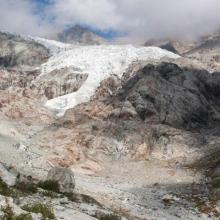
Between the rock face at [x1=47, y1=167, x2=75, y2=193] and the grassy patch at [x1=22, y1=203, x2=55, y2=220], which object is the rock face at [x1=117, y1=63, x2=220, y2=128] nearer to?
the rock face at [x1=47, y1=167, x2=75, y2=193]

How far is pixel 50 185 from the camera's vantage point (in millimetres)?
43812

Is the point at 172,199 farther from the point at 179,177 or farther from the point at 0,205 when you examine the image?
the point at 0,205

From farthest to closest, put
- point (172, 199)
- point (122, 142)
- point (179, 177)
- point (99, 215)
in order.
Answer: point (122, 142) → point (179, 177) → point (172, 199) → point (99, 215)

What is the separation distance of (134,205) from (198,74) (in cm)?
14252

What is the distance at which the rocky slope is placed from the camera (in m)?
57.2

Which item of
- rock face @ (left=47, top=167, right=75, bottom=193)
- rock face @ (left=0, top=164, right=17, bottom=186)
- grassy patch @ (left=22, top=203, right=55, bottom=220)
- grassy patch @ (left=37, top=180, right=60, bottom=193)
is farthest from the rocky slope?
rock face @ (left=47, top=167, right=75, bottom=193)

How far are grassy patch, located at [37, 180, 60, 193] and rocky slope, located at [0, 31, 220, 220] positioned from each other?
451 mm

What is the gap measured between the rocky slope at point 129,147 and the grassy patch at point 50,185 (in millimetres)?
451

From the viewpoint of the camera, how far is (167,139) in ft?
419

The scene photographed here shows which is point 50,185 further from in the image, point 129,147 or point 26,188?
point 129,147

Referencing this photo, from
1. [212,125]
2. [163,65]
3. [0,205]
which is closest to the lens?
[0,205]

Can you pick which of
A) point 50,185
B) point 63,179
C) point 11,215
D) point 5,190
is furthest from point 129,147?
point 11,215

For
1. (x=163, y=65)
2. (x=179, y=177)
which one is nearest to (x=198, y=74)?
(x=163, y=65)

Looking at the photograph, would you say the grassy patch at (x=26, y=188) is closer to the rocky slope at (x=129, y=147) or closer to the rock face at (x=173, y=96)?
the rocky slope at (x=129, y=147)
